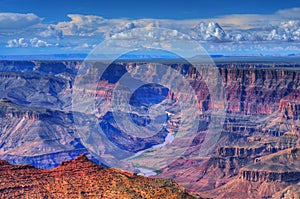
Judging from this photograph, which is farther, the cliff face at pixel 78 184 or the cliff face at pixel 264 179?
the cliff face at pixel 264 179

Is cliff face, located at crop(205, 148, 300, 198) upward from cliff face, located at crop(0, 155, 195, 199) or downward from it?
downward

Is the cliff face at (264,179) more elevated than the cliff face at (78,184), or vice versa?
the cliff face at (78,184)

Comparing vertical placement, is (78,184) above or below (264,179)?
above

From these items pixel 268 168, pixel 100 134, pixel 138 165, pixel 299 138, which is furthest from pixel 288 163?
pixel 100 134

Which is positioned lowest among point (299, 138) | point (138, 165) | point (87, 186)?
point (138, 165)

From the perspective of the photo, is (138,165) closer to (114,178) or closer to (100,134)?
(100,134)

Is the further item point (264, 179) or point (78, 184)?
point (264, 179)

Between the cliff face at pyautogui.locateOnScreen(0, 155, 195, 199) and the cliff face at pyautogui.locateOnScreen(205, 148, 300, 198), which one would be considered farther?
the cliff face at pyautogui.locateOnScreen(205, 148, 300, 198)

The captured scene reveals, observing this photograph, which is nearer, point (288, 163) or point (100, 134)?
point (288, 163)
